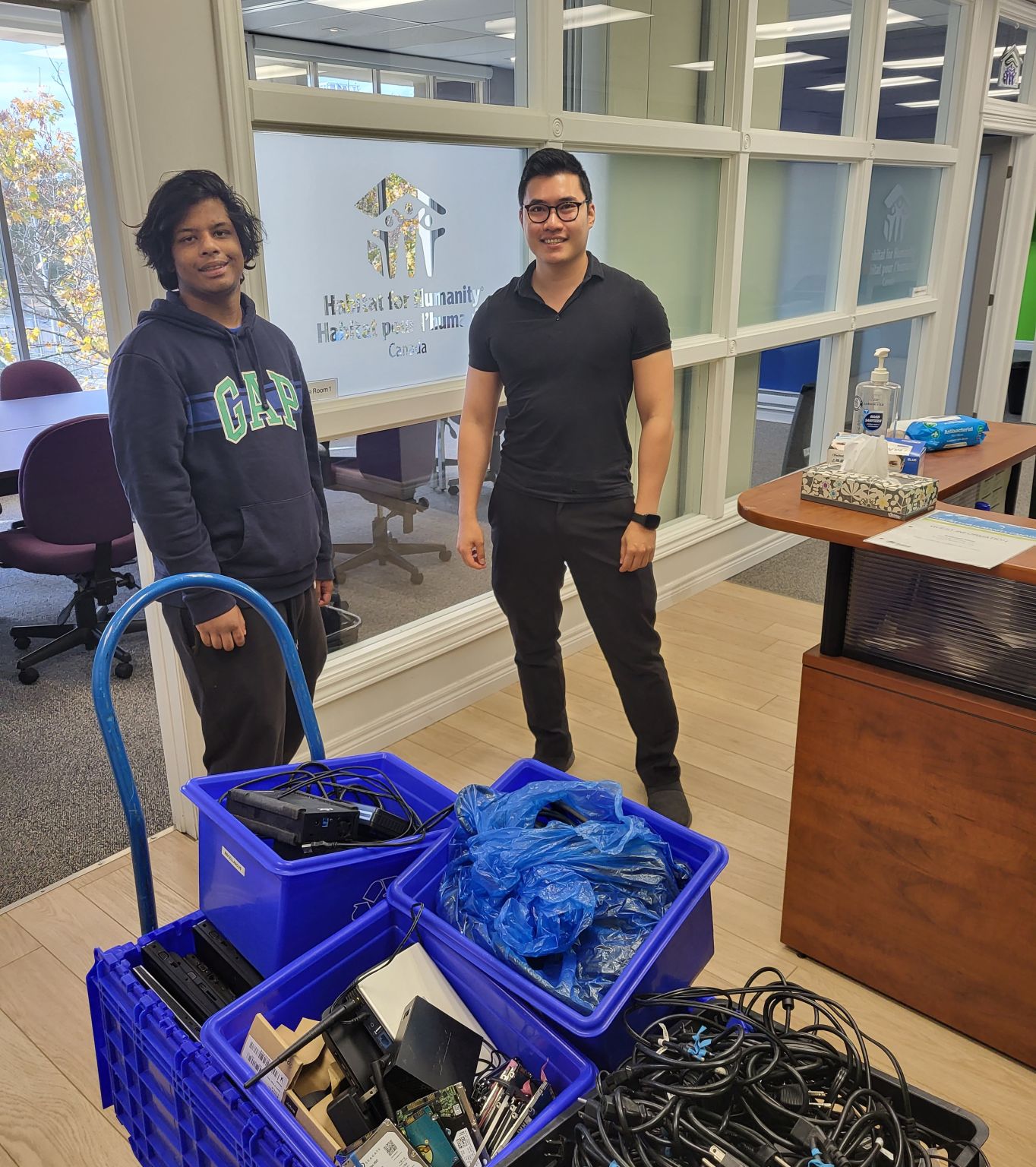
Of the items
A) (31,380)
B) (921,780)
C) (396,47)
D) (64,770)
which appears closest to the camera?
(921,780)

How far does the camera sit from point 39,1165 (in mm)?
1619

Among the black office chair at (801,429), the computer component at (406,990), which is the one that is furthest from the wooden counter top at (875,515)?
the black office chair at (801,429)

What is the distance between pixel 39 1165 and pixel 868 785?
1.61 metres

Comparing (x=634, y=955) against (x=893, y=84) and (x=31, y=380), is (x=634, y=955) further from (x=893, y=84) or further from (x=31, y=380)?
(x=893, y=84)

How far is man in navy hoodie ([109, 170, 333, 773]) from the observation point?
5.60 ft

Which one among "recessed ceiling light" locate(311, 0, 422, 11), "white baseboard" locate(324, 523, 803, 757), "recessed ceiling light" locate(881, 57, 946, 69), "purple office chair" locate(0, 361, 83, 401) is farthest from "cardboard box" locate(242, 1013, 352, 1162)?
"recessed ceiling light" locate(881, 57, 946, 69)

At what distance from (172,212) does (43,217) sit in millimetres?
4871

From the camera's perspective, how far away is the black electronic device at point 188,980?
3.68 feet

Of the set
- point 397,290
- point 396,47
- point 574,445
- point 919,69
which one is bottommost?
point 574,445

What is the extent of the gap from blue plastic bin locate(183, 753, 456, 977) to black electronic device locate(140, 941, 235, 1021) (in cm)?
5

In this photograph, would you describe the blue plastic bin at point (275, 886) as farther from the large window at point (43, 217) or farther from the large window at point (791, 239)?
the large window at point (43, 217)

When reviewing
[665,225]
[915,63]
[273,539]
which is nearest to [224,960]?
[273,539]

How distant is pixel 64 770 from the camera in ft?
9.34

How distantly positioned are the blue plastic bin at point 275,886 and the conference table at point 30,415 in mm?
2490
